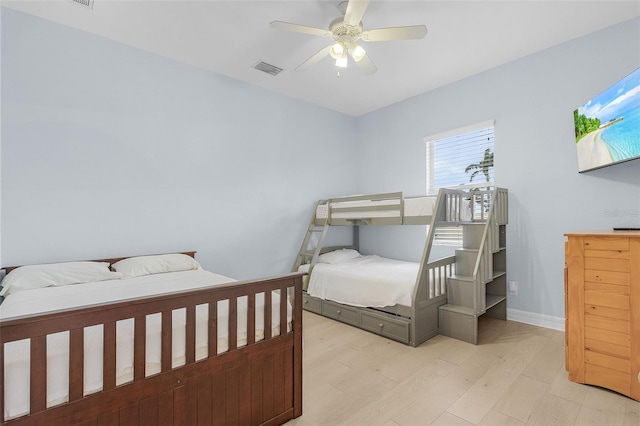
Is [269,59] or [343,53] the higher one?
[269,59]

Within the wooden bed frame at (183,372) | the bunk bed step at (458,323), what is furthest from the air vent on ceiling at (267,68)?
the bunk bed step at (458,323)

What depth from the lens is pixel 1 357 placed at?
103cm

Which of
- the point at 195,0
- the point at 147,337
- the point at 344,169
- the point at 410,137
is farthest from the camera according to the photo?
the point at 344,169

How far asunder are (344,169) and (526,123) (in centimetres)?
255

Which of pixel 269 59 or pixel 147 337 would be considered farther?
pixel 269 59

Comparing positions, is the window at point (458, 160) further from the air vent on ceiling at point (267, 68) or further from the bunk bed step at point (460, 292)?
the air vent on ceiling at point (267, 68)

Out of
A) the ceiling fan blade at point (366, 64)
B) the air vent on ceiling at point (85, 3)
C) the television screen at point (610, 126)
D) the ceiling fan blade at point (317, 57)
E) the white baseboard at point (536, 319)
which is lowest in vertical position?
the white baseboard at point (536, 319)

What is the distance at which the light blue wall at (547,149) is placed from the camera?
9.14 feet

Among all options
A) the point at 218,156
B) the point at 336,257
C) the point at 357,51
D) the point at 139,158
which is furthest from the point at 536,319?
the point at 139,158

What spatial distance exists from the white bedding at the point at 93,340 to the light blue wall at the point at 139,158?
0.82 metres

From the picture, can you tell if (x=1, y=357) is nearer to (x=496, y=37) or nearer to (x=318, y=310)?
(x=318, y=310)

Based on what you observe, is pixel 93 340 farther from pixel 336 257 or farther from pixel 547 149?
pixel 547 149

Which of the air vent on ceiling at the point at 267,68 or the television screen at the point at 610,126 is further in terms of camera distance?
the air vent on ceiling at the point at 267,68

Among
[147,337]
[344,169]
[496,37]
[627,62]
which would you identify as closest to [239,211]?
[344,169]
